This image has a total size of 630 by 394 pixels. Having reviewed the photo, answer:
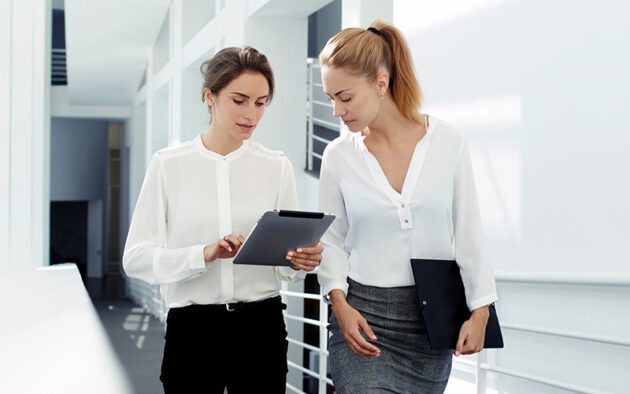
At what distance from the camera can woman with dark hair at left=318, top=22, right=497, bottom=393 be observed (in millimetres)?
1820

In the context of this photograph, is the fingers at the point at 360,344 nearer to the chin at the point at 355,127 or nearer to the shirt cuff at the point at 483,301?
the shirt cuff at the point at 483,301

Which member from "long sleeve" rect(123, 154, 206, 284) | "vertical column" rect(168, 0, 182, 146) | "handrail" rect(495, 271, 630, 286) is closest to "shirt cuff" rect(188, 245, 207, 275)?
"long sleeve" rect(123, 154, 206, 284)

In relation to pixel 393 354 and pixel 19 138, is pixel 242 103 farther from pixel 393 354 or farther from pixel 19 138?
pixel 19 138

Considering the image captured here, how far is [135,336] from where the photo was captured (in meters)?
11.0

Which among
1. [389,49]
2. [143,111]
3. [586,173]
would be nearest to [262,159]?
[389,49]

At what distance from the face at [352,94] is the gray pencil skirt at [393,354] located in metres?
0.40

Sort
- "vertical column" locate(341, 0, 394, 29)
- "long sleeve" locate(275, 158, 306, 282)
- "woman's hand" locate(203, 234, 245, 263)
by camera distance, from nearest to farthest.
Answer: "woman's hand" locate(203, 234, 245, 263), "long sleeve" locate(275, 158, 306, 282), "vertical column" locate(341, 0, 394, 29)

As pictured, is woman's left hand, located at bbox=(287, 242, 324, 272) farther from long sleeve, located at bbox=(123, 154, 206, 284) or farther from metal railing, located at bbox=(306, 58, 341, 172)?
metal railing, located at bbox=(306, 58, 341, 172)

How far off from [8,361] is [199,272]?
152cm

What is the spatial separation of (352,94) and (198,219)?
0.50m

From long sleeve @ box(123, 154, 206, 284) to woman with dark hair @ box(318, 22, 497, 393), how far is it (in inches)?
12.7

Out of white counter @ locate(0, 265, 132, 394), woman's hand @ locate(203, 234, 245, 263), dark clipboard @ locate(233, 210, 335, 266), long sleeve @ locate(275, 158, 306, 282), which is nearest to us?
white counter @ locate(0, 265, 132, 394)

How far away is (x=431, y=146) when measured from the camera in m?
1.86

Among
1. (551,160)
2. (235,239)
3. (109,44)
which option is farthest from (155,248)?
(109,44)
